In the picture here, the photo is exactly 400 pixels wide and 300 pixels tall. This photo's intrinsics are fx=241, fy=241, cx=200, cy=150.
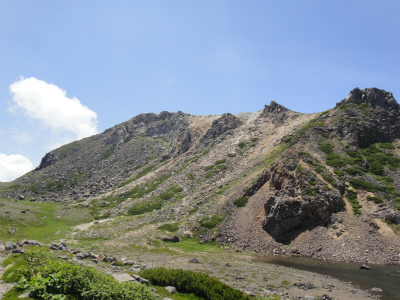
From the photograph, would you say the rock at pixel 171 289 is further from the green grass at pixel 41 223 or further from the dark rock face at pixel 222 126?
the dark rock face at pixel 222 126

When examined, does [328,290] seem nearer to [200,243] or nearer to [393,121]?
[200,243]

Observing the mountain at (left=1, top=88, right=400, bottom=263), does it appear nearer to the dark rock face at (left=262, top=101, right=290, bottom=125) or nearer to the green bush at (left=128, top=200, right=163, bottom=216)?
the green bush at (left=128, top=200, right=163, bottom=216)

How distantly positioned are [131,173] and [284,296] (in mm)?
123379

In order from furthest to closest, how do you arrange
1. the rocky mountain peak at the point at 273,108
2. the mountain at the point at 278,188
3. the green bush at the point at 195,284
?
1. the rocky mountain peak at the point at 273,108
2. the mountain at the point at 278,188
3. the green bush at the point at 195,284

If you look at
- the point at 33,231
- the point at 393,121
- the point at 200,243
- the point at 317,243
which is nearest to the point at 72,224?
the point at 33,231

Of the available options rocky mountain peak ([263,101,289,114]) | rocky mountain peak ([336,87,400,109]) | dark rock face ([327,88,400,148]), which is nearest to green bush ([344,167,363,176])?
dark rock face ([327,88,400,148])

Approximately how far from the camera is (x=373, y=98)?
86562 millimetres

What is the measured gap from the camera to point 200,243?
51.8 m

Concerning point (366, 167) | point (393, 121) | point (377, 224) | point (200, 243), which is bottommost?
point (200, 243)

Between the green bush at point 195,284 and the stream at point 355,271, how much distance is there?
1743 centimetres

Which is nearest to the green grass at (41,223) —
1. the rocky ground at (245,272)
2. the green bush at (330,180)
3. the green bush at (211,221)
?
the rocky ground at (245,272)

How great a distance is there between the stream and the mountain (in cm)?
308

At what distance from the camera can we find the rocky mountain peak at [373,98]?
279 ft

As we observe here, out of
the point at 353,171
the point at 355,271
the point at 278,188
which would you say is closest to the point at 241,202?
the point at 278,188
